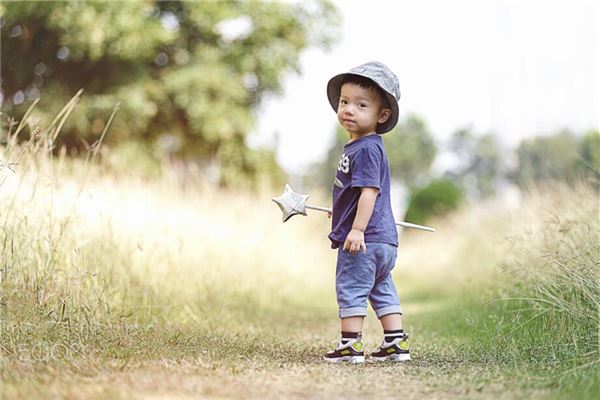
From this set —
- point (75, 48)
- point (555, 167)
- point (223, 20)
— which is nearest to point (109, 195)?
point (555, 167)

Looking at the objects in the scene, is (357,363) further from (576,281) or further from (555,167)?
(555,167)

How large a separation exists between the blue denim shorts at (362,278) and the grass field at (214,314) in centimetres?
31

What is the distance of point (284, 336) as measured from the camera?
5547 mm

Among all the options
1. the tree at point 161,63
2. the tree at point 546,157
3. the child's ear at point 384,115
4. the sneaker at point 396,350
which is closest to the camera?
the sneaker at point 396,350

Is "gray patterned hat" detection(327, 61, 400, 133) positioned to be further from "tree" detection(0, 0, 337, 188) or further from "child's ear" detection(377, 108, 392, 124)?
"tree" detection(0, 0, 337, 188)

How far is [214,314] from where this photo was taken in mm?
6348

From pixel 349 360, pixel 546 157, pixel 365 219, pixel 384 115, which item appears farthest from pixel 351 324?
pixel 546 157

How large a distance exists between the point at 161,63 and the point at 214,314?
1315 centimetres

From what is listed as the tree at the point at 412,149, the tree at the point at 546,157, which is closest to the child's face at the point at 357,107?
the tree at the point at 546,157

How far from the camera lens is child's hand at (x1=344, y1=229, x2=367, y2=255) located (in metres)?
4.14

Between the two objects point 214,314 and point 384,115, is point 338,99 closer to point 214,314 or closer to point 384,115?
point 384,115

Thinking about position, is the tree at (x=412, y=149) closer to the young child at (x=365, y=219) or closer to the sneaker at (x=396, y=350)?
the young child at (x=365, y=219)

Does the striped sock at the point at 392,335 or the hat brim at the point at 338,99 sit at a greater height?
the hat brim at the point at 338,99

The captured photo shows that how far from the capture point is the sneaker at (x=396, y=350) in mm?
4203
